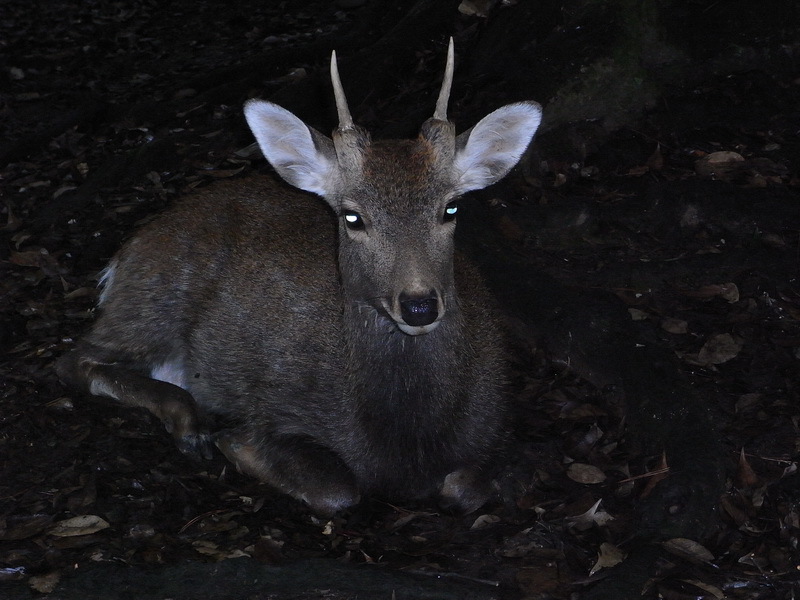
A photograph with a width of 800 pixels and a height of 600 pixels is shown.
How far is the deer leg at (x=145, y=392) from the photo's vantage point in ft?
18.3

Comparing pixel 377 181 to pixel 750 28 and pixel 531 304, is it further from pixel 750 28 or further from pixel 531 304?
pixel 750 28

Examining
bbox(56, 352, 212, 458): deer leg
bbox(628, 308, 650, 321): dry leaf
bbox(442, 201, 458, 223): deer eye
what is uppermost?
bbox(442, 201, 458, 223): deer eye

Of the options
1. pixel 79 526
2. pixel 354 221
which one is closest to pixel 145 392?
pixel 79 526

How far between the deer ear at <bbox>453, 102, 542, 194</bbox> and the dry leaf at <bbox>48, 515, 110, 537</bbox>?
95.4 inches

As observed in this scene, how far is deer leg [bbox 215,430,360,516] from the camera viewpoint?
5.04 meters

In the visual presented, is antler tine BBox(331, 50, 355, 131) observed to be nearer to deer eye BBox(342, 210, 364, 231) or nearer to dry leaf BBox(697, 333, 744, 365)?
deer eye BBox(342, 210, 364, 231)

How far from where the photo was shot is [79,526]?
454 centimetres

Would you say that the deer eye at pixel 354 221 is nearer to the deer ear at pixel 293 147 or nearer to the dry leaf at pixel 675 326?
the deer ear at pixel 293 147

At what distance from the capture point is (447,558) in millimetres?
4465

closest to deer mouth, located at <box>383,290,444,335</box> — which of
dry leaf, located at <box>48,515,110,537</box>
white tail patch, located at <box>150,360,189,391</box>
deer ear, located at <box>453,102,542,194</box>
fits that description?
deer ear, located at <box>453,102,542,194</box>

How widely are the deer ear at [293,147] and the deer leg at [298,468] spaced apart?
145 cm

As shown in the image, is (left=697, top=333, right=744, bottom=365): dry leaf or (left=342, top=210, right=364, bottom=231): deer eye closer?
(left=342, top=210, right=364, bottom=231): deer eye

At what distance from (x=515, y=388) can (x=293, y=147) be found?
213 centimetres

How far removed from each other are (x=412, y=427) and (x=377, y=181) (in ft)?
4.40
